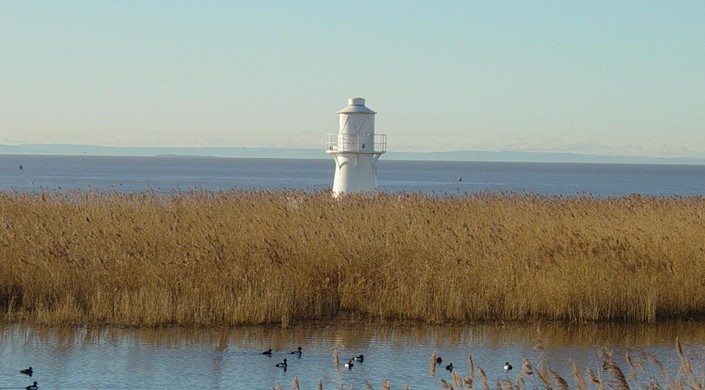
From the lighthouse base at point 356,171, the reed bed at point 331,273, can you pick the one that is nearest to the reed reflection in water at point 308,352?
the reed bed at point 331,273

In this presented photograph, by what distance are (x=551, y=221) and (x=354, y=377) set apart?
27.1 feet

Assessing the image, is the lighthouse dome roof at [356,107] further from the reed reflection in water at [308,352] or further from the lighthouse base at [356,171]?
the reed reflection in water at [308,352]

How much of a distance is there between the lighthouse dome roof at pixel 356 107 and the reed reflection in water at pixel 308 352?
58.3ft

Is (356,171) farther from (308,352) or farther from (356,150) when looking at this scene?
(308,352)

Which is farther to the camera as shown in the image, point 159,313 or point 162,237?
point 162,237

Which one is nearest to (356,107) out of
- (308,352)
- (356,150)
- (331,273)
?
(356,150)

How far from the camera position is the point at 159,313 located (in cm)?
1336

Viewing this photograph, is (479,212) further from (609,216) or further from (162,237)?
(162,237)

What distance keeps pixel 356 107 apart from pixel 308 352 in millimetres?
19604

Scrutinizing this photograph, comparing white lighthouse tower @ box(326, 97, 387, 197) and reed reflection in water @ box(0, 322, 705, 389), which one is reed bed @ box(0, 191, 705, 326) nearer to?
reed reflection in water @ box(0, 322, 705, 389)

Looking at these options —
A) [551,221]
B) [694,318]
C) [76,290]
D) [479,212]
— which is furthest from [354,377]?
[479,212]

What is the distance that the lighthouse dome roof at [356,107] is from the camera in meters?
31.0

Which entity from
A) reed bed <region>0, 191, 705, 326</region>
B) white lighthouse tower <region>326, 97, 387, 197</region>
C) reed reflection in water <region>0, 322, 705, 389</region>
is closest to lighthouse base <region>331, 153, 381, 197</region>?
white lighthouse tower <region>326, 97, 387, 197</region>

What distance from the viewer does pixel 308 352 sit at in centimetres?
1223
